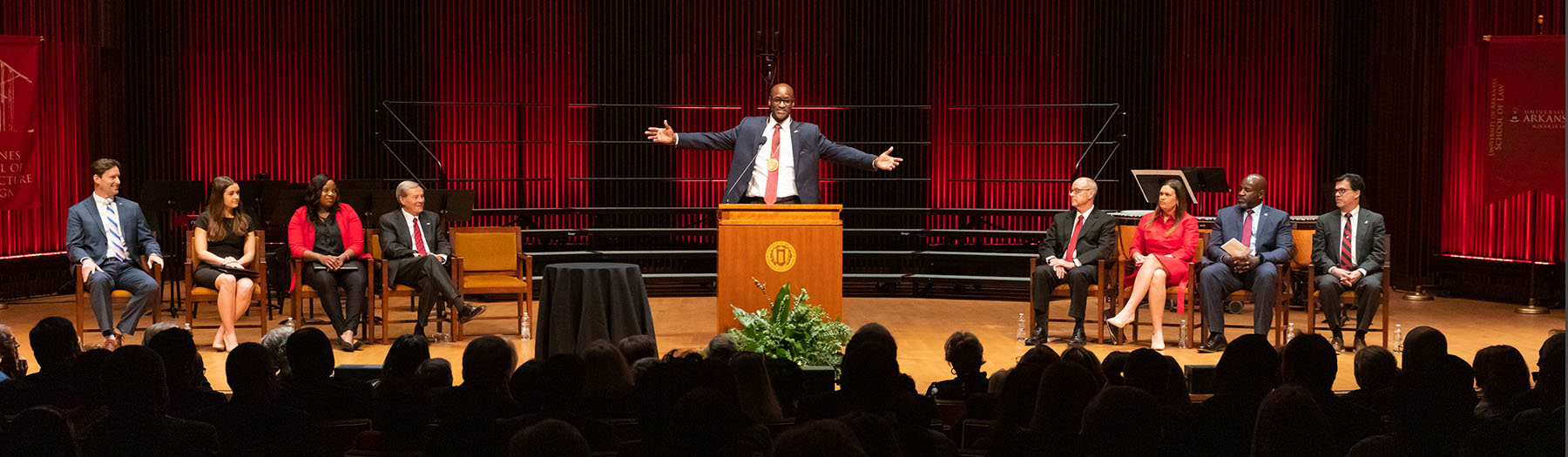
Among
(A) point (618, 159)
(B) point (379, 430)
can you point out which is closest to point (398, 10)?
(A) point (618, 159)

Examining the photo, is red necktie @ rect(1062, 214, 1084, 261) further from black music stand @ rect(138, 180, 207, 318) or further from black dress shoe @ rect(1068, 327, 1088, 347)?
black music stand @ rect(138, 180, 207, 318)

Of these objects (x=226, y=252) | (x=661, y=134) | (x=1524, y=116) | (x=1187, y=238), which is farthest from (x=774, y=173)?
(x=1524, y=116)

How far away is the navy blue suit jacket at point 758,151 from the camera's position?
710cm

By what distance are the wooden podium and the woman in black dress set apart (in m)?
2.48

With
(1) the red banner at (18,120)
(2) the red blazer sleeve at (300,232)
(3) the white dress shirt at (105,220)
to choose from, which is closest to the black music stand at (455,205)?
(2) the red blazer sleeve at (300,232)

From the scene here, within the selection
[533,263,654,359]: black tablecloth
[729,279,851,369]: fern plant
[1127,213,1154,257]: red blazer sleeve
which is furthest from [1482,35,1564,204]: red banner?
[533,263,654,359]: black tablecloth

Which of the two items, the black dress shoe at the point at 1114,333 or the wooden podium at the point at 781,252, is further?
the black dress shoe at the point at 1114,333

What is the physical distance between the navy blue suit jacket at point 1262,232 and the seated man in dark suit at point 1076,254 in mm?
537

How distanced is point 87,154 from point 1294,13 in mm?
9289

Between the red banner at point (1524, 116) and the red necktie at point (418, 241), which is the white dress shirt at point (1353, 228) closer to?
the red banner at point (1524, 116)

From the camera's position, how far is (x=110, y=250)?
257 inches

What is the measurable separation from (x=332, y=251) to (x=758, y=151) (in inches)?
92.1

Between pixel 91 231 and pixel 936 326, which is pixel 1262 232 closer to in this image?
pixel 936 326

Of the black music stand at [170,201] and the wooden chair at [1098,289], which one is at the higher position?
the black music stand at [170,201]
